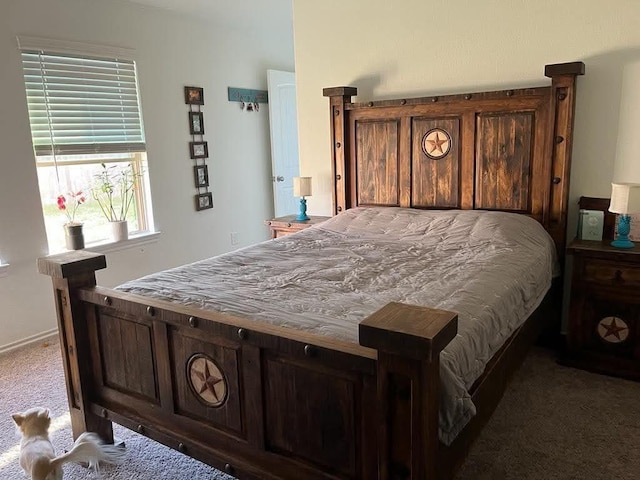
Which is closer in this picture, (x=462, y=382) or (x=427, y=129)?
(x=462, y=382)

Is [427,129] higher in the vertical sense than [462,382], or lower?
higher

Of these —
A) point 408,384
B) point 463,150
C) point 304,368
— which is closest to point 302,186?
point 463,150

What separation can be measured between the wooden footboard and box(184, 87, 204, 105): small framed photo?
2725mm

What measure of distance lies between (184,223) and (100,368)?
2694 millimetres

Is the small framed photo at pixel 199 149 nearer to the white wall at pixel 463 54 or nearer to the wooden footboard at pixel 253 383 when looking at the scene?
the white wall at pixel 463 54

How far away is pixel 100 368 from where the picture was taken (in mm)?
2207

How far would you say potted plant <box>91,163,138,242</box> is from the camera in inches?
163

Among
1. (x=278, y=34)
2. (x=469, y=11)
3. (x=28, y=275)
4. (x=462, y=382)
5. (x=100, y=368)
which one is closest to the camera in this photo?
(x=462, y=382)

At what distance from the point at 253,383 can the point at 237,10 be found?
12.2 feet

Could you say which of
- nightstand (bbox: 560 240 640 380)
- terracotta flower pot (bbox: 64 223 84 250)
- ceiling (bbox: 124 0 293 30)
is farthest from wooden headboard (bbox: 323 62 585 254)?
terracotta flower pot (bbox: 64 223 84 250)

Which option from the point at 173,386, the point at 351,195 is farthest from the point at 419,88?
the point at 173,386

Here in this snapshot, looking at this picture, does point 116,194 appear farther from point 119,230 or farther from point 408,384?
point 408,384

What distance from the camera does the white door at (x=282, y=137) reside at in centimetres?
545

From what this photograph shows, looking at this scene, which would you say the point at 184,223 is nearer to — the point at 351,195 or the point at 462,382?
the point at 351,195
